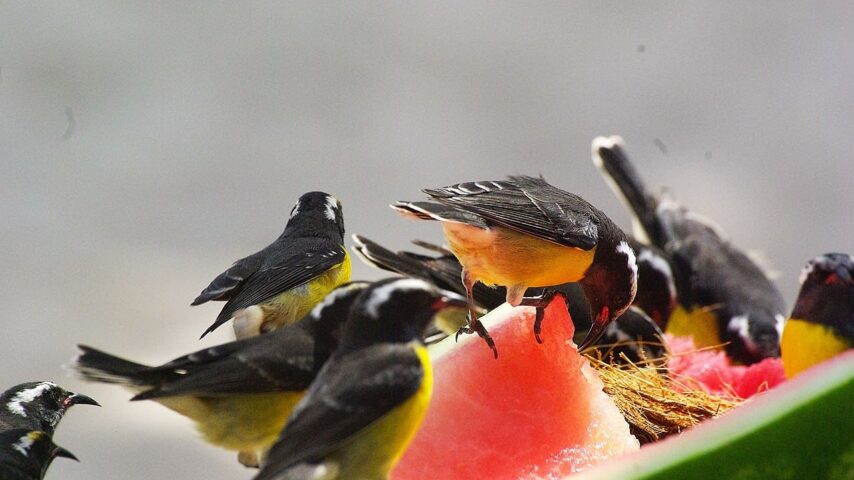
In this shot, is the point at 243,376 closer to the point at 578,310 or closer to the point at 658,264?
the point at 578,310

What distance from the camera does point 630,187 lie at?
495 centimetres

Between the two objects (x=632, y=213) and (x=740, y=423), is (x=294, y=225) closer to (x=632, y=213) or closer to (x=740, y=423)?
(x=740, y=423)

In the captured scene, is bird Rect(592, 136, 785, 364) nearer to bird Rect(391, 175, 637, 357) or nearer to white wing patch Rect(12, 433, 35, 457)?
bird Rect(391, 175, 637, 357)

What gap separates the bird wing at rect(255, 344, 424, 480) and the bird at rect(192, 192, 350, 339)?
770mm

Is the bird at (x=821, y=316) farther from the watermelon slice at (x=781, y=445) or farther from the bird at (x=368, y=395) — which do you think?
the bird at (x=368, y=395)

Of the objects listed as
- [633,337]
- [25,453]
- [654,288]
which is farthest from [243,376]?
[654,288]

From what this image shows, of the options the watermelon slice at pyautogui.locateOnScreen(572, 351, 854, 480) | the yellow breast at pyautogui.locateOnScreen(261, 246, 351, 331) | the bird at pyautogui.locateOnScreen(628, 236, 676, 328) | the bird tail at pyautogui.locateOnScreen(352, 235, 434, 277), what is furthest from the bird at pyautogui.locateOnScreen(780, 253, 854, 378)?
the watermelon slice at pyautogui.locateOnScreen(572, 351, 854, 480)

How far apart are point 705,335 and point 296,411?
3487 mm

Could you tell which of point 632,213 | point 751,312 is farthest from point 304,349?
point 632,213

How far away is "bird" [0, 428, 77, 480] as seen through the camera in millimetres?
1289

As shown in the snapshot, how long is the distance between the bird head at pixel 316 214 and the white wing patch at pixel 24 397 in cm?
67

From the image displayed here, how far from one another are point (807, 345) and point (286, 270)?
5.29 ft

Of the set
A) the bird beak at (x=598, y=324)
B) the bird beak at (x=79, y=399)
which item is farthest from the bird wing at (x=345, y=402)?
the bird beak at (x=598, y=324)

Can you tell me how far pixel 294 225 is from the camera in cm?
210
